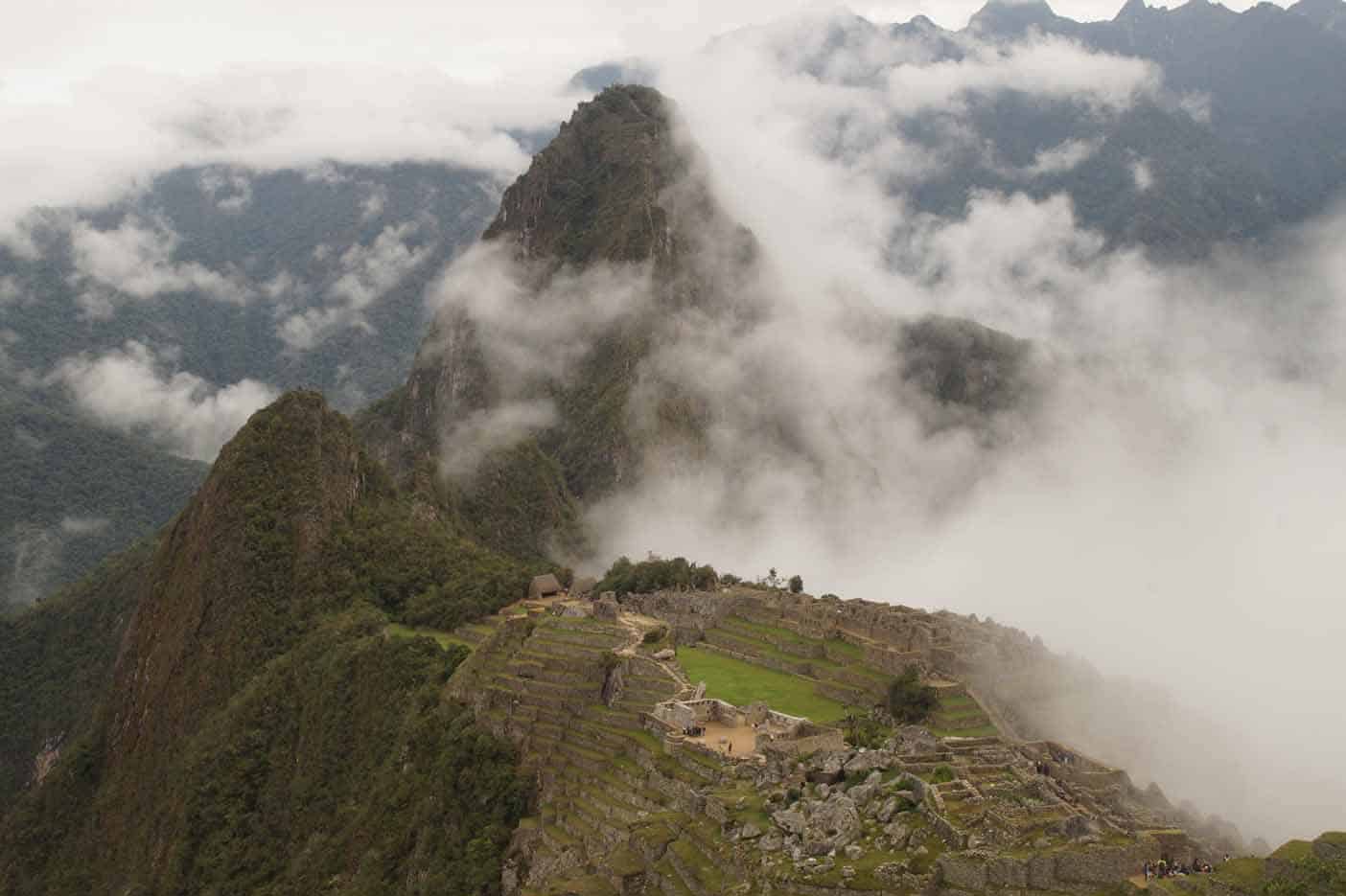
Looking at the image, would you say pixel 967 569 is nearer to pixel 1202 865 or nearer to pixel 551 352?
pixel 551 352

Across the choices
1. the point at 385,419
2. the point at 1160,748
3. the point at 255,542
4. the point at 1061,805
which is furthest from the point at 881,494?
the point at 1061,805

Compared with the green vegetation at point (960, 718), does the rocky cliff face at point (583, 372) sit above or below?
above

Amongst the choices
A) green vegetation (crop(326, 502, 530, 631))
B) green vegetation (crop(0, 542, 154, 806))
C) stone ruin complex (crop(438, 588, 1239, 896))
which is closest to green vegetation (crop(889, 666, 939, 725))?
stone ruin complex (crop(438, 588, 1239, 896))

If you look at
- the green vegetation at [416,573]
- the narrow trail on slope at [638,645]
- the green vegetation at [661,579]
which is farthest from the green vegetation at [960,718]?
the green vegetation at [661,579]

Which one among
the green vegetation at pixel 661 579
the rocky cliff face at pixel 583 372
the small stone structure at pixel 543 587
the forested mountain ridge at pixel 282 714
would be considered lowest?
the forested mountain ridge at pixel 282 714

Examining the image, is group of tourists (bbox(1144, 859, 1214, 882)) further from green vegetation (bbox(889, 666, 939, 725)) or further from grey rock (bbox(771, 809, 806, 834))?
green vegetation (bbox(889, 666, 939, 725))

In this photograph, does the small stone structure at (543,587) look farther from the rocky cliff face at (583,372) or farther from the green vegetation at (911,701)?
the rocky cliff face at (583,372)
